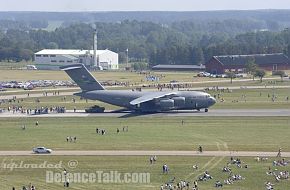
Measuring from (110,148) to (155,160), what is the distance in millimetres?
8038

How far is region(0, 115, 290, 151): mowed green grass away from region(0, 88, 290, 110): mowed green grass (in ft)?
47.8

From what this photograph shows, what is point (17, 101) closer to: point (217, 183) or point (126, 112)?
point (126, 112)

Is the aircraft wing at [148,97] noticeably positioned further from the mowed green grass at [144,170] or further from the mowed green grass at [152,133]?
the mowed green grass at [144,170]

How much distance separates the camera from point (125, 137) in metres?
84.4

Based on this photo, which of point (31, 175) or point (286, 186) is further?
point (31, 175)

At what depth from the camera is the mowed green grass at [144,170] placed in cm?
6188

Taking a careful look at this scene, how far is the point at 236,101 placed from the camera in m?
121

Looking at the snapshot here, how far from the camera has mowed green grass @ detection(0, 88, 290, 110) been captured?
114500 mm

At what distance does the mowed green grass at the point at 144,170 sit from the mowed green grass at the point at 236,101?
4215 centimetres

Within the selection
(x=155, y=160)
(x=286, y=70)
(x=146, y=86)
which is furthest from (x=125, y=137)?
(x=286, y=70)

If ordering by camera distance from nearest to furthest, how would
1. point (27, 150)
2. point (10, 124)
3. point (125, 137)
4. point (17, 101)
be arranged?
point (27, 150), point (125, 137), point (10, 124), point (17, 101)

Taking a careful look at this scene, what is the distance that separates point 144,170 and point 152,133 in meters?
20.1

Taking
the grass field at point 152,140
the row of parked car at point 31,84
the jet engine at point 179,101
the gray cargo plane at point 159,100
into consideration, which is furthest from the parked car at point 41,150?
the row of parked car at point 31,84

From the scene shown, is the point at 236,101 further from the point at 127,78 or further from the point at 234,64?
the point at 234,64
